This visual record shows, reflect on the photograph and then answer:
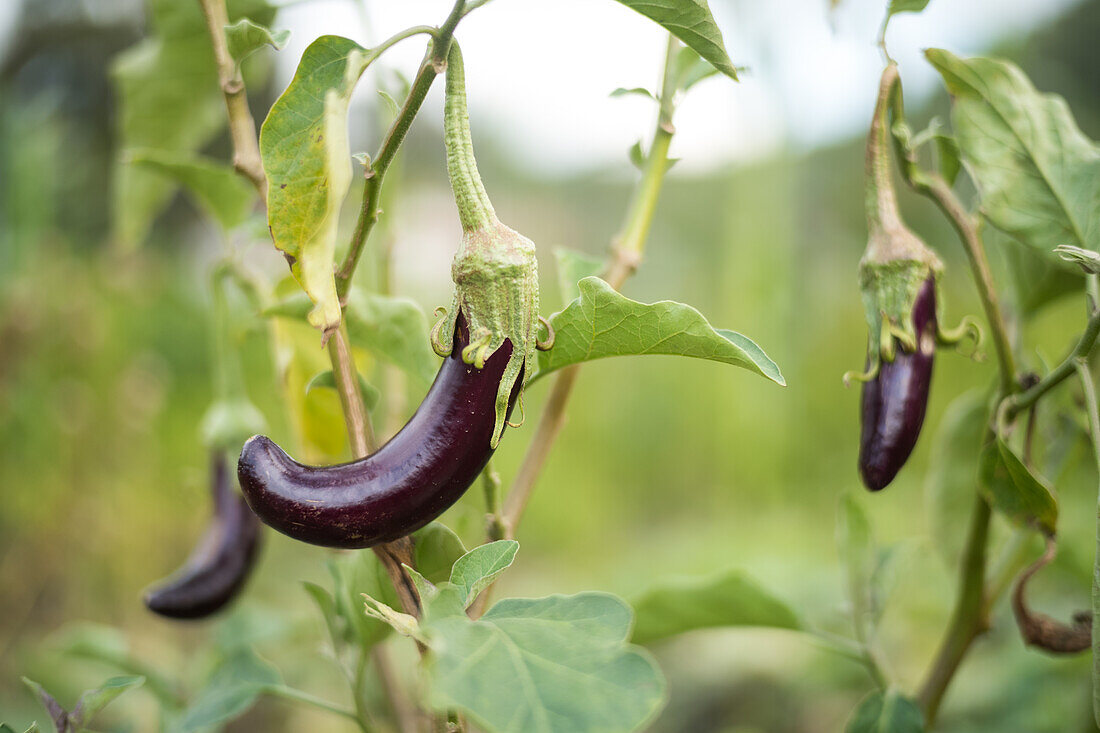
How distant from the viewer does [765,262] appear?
285cm

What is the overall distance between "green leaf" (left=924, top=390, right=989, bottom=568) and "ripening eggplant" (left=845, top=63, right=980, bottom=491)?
15 centimetres

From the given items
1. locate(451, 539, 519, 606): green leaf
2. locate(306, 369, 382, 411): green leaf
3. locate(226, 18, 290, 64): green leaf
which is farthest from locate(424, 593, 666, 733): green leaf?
locate(226, 18, 290, 64): green leaf

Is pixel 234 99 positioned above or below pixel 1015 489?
above

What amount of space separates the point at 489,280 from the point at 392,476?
8 cm

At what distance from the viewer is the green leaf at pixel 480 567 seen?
0.30m

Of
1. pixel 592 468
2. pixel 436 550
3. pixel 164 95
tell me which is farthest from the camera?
pixel 592 468

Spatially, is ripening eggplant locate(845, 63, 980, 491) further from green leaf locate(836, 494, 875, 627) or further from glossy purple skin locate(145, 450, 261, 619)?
glossy purple skin locate(145, 450, 261, 619)

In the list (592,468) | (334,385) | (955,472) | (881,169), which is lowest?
(592,468)

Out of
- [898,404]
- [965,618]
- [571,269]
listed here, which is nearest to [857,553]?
[965,618]

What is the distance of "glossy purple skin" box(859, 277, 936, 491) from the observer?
0.38m

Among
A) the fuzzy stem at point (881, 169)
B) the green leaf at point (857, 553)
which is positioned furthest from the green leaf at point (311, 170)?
the green leaf at point (857, 553)

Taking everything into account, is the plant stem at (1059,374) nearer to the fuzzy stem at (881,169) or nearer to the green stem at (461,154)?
the fuzzy stem at (881,169)

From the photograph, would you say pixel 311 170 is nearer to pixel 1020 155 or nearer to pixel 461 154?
pixel 461 154

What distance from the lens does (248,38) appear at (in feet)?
1.13
